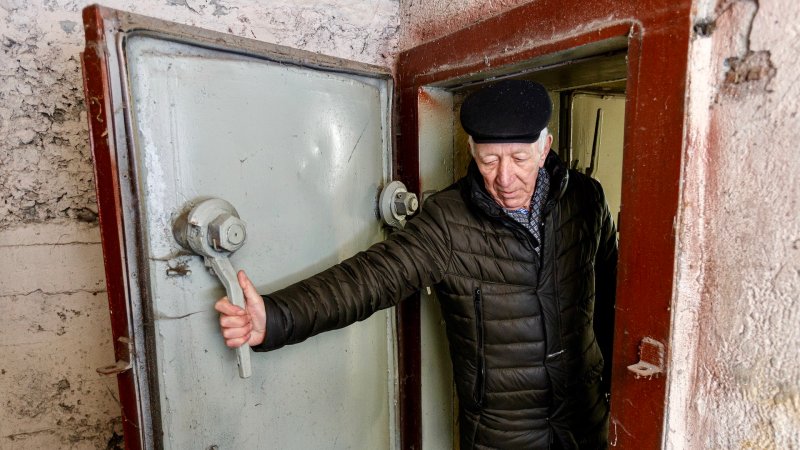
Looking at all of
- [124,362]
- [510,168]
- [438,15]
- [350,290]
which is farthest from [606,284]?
[124,362]

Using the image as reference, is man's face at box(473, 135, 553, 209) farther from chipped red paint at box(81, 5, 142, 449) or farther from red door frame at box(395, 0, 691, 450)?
chipped red paint at box(81, 5, 142, 449)

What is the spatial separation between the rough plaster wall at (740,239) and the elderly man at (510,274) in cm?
33

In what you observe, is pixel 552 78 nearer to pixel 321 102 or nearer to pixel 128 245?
pixel 321 102

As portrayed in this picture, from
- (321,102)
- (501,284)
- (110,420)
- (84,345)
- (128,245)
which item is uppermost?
(321,102)

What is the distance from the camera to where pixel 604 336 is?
49.6 inches

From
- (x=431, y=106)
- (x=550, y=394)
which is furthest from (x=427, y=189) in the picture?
(x=550, y=394)

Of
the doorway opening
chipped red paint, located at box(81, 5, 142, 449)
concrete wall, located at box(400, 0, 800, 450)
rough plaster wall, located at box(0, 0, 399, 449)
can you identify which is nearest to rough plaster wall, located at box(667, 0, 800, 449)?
concrete wall, located at box(400, 0, 800, 450)

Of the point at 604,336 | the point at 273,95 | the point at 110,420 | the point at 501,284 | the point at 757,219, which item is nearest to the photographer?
the point at 757,219

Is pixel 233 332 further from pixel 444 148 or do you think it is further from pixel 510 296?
pixel 444 148

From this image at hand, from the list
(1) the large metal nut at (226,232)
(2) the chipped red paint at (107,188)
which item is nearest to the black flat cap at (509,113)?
(1) the large metal nut at (226,232)

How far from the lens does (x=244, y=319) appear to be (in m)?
0.77

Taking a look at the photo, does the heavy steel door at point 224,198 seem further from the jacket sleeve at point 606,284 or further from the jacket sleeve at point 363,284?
the jacket sleeve at point 606,284

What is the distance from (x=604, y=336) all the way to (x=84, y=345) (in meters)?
1.33

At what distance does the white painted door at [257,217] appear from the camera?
715 mm
